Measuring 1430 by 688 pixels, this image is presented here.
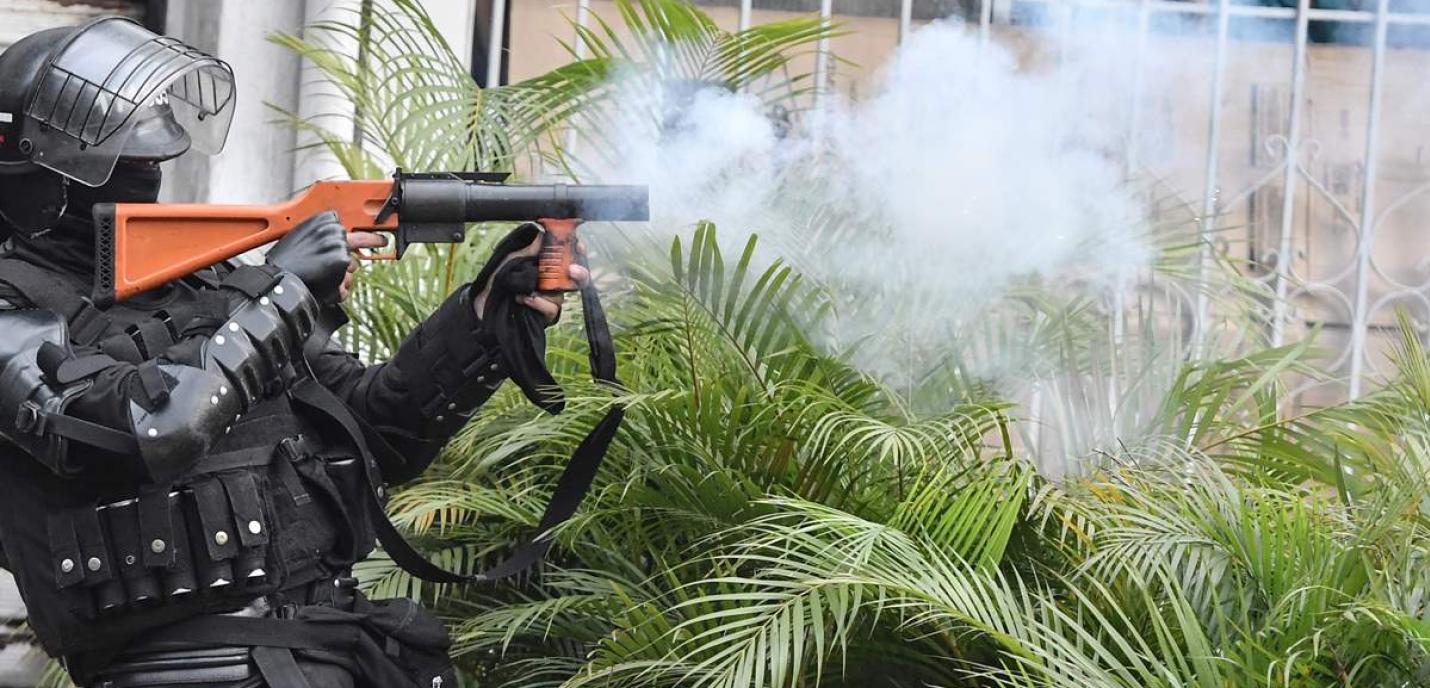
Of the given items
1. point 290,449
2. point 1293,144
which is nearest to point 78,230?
point 290,449

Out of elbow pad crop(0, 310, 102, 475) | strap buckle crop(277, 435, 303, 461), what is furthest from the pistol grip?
elbow pad crop(0, 310, 102, 475)

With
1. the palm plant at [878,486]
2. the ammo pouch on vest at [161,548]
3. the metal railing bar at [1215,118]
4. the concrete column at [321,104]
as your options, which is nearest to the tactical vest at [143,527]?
the ammo pouch on vest at [161,548]

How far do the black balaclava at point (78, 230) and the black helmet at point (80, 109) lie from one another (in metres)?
0.03

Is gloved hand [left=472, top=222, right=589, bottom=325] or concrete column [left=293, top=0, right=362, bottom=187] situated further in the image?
concrete column [left=293, top=0, right=362, bottom=187]

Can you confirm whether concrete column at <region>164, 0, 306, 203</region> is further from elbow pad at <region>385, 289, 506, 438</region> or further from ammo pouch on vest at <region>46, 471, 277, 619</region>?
ammo pouch on vest at <region>46, 471, 277, 619</region>

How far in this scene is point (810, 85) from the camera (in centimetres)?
489

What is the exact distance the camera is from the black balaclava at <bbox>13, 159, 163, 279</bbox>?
104 inches

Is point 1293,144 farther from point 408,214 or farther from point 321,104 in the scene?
point 408,214

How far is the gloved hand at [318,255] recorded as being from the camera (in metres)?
2.62

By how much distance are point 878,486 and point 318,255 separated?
1.39 m

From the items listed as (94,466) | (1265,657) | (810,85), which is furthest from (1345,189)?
(94,466)

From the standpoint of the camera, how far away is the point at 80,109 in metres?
2.57

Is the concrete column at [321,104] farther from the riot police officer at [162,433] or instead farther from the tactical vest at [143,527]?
the tactical vest at [143,527]

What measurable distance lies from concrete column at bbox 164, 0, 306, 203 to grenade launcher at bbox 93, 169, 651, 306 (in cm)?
189
